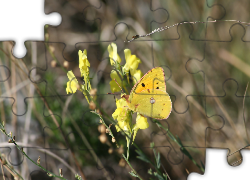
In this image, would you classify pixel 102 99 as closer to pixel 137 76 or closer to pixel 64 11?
pixel 64 11

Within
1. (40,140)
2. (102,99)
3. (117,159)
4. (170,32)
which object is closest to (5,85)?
(40,140)
